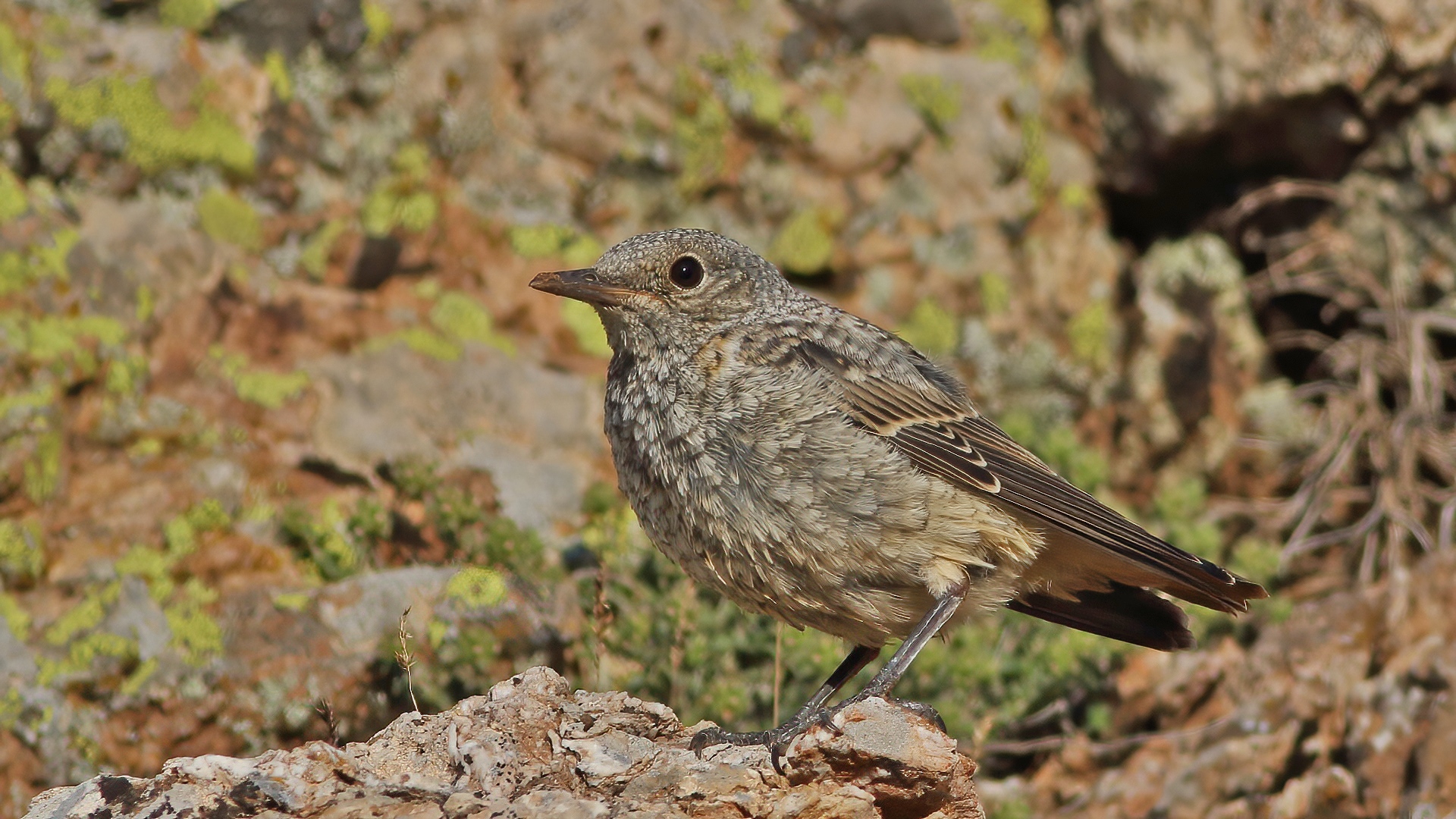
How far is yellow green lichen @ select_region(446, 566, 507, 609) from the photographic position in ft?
19.2

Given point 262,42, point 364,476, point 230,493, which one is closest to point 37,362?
point 230,493

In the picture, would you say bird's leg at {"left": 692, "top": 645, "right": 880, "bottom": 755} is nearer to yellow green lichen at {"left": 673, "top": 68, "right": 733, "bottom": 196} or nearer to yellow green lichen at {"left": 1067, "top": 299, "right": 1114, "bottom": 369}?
yellow green lichen at {"left": 673, "top": 68, "right": 733, "bottom": 196}

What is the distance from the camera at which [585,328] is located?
805cm

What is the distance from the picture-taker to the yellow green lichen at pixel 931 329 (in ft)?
28.2

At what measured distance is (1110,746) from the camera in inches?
247

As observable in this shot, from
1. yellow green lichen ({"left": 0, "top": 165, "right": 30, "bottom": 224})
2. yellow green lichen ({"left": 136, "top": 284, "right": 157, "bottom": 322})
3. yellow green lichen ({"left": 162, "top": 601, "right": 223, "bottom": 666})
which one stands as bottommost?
yellow green lichen ({"left": 162, "top": 601, "right": 223, "bottom": 666})

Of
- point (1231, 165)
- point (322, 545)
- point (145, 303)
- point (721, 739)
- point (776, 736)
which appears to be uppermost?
point (1231, 165)

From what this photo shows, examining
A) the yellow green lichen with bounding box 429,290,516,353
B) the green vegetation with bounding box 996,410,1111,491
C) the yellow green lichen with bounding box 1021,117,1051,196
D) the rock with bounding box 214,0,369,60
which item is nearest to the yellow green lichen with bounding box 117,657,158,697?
the yellow green lichen with bounding box 429,290,516,353

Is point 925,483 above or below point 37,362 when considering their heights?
above

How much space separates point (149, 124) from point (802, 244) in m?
3.79

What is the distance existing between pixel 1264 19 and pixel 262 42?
590cm

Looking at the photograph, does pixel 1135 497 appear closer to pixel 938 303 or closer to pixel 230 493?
pixel 938 303

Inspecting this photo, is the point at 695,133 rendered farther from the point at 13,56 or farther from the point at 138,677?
the point at 138,677

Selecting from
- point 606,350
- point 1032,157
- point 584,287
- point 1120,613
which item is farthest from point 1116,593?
point 1032,157
